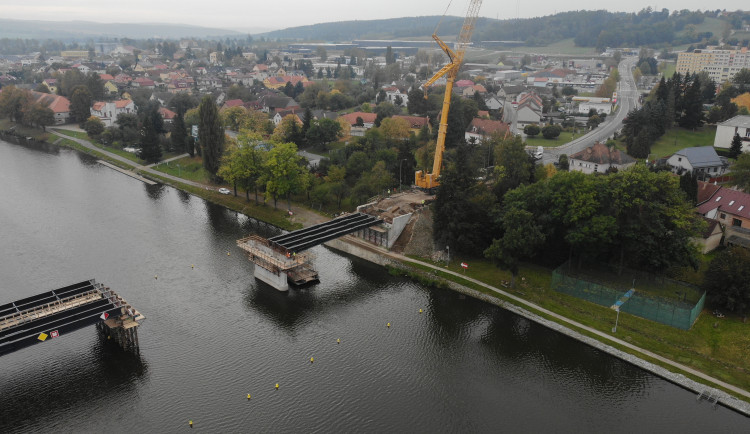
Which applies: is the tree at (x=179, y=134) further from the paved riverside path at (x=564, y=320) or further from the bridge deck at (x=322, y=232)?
the bridge deck at (x=322, y=232)

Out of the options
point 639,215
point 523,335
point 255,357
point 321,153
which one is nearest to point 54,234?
point 255,357

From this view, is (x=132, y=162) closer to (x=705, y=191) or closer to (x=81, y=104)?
(x=81, y=104)

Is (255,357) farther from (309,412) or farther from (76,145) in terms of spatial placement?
(76,145)

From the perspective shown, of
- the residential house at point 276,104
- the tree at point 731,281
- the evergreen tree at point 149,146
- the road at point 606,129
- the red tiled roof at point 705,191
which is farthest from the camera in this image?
the residential house at point 276,104

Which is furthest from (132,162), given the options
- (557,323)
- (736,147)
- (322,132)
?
(736,147)

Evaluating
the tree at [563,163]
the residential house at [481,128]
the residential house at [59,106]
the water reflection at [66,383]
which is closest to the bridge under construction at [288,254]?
the water reflection at [66,383]

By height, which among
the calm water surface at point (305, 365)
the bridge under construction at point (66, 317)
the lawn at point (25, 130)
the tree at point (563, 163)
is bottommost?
the calm water surface at point (305, 365)
